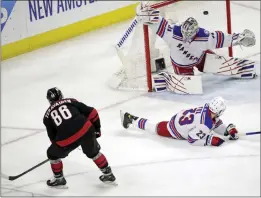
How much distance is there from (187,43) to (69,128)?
6.19 ft

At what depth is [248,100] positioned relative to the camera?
18.3ft

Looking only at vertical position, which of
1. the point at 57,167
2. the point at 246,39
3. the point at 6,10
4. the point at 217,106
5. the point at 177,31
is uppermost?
the point at 6,10

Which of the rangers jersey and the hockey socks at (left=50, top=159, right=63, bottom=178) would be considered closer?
the hockey socks at (left=50, top=159, right=63, bottom=178)

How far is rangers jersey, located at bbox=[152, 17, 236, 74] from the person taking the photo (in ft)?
18.7

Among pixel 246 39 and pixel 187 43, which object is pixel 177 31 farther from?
pixel 246 39

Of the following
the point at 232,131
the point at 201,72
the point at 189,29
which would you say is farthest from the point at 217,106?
the point at 201,72

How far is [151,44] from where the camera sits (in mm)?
6223

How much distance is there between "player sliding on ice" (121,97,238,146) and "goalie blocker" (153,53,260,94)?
2.69ft

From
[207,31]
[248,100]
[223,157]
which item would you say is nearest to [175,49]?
[207,31]

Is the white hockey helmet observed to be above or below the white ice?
above

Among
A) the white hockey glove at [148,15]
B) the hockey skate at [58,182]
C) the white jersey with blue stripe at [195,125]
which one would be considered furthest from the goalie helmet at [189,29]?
the hockey skate at [58,182]

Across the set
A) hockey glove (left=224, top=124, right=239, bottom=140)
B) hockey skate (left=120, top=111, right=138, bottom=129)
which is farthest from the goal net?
hockey glove (left=224, top=124, right=239, bottom=140)

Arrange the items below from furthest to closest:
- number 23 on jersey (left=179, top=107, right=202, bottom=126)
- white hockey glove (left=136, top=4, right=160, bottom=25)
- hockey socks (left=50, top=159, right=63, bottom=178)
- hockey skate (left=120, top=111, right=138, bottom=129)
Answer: white hockey glove (left=136, top=4, right=160, bottom=25)
hockey skate (left=120, top=111, right=138, bottom=129)
number 23 on jersey (left=179, top=107, right=202, bottom=126)
hockey socks (left=50, top=159, right=63, bottom=178)

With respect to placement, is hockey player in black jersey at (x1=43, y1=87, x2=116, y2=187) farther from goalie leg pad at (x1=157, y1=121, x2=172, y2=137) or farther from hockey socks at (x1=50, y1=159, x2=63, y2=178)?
goalie leg pad at (x1=157, y1=121, x2=172, y2=137)
